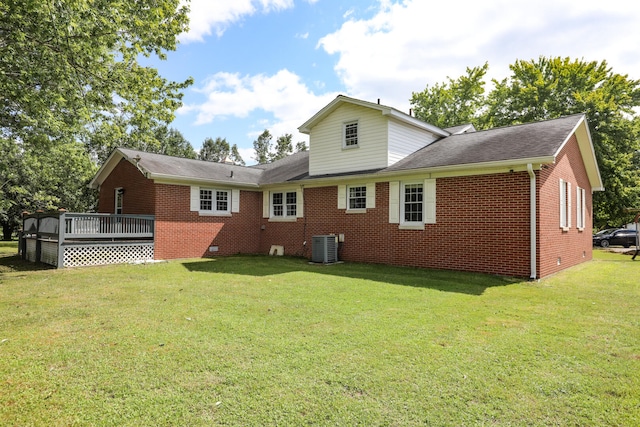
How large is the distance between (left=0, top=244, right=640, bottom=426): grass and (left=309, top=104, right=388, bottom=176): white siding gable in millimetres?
6614

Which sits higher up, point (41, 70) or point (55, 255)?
point (41, 70)

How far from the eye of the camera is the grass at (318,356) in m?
2.89

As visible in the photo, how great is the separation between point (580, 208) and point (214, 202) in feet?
49.1

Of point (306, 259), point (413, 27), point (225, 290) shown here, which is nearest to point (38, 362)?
point (225, 290)

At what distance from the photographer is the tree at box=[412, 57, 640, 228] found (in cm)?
2417

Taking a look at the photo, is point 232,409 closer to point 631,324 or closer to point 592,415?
point 592,415

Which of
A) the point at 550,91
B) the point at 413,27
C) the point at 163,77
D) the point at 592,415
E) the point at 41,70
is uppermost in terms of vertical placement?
the point at 550,91

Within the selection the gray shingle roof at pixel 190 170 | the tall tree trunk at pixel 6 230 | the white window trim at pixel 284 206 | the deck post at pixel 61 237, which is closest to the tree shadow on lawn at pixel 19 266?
the deck post at pixel 61 237

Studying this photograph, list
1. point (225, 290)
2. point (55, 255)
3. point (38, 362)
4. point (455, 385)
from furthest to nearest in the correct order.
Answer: point (55, 255)
point (225, 290)
point (38, 362)
point (455, 385)

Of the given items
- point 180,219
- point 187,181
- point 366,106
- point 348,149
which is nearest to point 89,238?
point 180,219

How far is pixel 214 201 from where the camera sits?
15.4 metres

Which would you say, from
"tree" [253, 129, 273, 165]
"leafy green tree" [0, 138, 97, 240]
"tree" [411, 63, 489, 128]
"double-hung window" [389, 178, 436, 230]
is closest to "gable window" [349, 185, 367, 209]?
"double-hung window" [389, 178, 436, 230]

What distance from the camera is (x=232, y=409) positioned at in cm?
290

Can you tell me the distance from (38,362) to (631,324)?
800 centimetres
